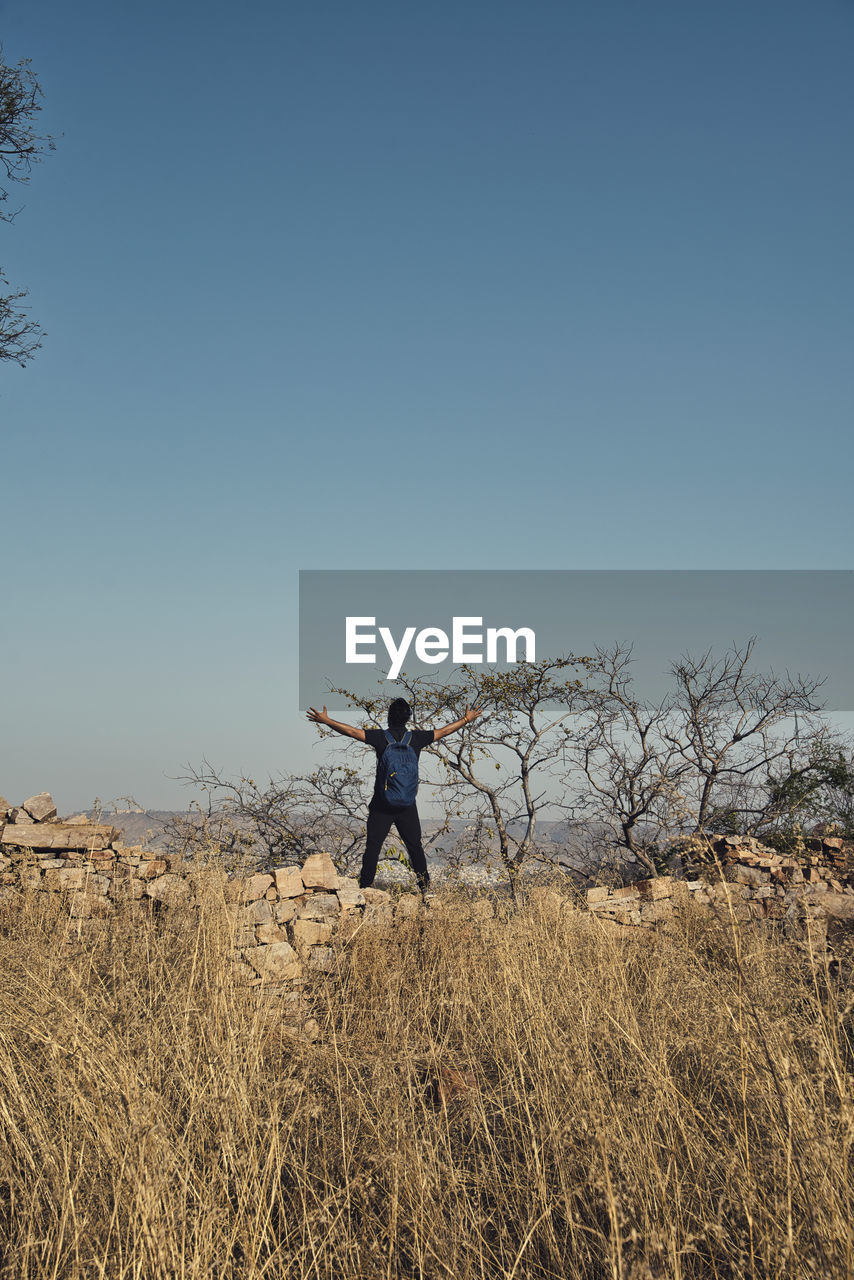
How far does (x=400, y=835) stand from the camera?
326 inches

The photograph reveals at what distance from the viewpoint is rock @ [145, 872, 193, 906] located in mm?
7853

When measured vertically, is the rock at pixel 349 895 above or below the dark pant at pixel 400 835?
below

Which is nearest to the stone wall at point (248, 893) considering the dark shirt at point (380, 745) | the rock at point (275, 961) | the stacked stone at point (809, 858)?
the rock at point (275, 961)

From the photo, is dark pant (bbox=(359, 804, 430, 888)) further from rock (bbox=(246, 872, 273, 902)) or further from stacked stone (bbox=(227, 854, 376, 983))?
rock (bbox=(246, 872, 273, 902))

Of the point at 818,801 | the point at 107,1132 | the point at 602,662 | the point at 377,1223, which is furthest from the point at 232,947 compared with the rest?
the point at 818,801

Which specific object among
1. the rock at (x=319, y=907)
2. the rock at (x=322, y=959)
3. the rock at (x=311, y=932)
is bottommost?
the rock at (x=322, y=959)

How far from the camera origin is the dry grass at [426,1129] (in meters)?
2.75

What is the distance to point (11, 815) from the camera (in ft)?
28.3

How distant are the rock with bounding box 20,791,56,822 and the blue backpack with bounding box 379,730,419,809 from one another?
3865 mm

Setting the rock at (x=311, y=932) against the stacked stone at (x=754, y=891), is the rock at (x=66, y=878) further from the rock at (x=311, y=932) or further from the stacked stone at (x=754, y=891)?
the stacked stone at (x=754, y=891)

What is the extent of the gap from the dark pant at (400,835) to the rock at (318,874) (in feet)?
1.19

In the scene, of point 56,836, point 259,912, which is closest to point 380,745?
point 259,912

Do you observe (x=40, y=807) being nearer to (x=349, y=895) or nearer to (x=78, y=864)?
(x=78, y=864)

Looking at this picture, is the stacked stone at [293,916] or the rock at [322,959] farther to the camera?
the rock at [322,959]
